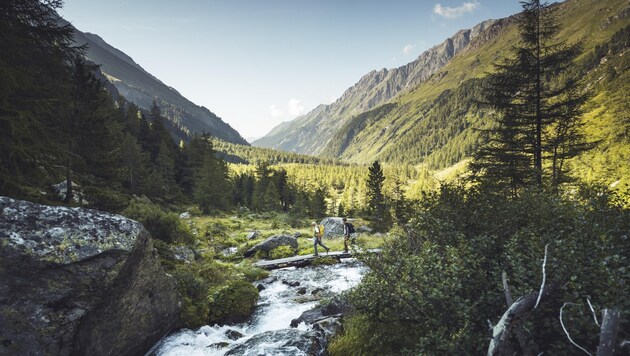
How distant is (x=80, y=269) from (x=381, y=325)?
6.59 metres

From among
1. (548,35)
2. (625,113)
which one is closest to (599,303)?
(548,35)

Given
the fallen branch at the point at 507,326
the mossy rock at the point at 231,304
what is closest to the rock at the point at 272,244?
the mossy rock at the point at 231,304

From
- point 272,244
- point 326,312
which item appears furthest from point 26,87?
point 272,244

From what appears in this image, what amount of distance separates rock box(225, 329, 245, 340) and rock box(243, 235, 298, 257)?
12.4 m

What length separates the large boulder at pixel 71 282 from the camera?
566 cm

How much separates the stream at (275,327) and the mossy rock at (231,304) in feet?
1.15

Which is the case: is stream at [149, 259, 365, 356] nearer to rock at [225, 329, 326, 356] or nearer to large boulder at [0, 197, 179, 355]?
rock at [225, 329, 326, 356]

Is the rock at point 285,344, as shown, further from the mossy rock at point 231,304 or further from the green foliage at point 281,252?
the green foliage at point 281,252

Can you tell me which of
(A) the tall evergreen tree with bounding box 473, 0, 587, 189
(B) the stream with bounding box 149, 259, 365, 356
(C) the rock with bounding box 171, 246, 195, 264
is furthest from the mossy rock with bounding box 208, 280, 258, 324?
(A) the tall evergreen tree with bounding box 473, 0, 587, 189

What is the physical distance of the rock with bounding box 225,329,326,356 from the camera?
23.5 feet

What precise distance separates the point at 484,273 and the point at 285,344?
16.1 feet

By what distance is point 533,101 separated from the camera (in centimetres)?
1672

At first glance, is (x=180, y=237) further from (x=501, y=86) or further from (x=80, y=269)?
(x=501, y=86)

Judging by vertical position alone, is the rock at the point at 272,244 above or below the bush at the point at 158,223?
below
